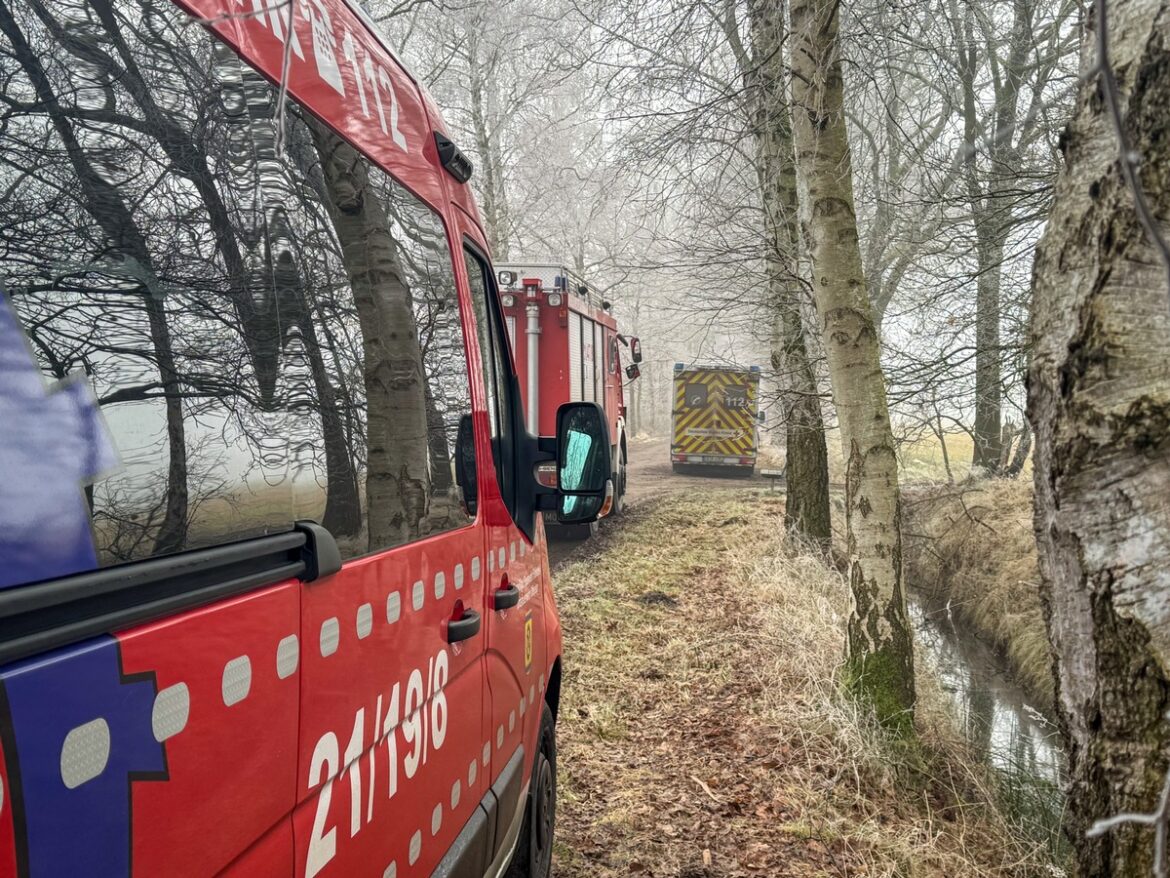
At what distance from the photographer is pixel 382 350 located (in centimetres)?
178

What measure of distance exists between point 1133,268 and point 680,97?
6686mm

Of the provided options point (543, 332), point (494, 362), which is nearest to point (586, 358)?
point (543, 332)

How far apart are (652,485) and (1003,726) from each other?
1275 cm

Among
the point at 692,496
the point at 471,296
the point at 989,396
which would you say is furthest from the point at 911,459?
the point at 471,296

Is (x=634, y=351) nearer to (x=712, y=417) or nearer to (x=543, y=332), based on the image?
(x=543, y=332)

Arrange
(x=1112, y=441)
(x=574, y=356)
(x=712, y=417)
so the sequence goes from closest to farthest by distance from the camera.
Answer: (x=1112, y=441), (x=574, y=356), (x=712, y=417)

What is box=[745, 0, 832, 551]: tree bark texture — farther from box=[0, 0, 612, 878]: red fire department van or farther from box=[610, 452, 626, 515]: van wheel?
box=[0, 0, 612, 878]: red fire department van

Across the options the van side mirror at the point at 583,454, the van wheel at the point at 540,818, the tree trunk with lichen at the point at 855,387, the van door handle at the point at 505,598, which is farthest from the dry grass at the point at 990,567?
the van door handle at the point at 505,598

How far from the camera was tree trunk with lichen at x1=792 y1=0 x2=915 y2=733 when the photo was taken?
4.56m

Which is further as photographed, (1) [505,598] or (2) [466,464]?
(1) [505,598]

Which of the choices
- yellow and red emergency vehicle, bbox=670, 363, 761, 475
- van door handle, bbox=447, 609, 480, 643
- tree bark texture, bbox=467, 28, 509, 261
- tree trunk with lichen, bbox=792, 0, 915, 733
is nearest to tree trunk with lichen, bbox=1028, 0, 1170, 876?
van door handle, bbox=447, 609, 480, 643

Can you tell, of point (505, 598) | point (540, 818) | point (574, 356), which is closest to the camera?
point (505, 598)

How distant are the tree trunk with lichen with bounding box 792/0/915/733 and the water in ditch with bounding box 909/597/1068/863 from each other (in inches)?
29.7

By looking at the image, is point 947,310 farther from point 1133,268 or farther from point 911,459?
point 1133,268
